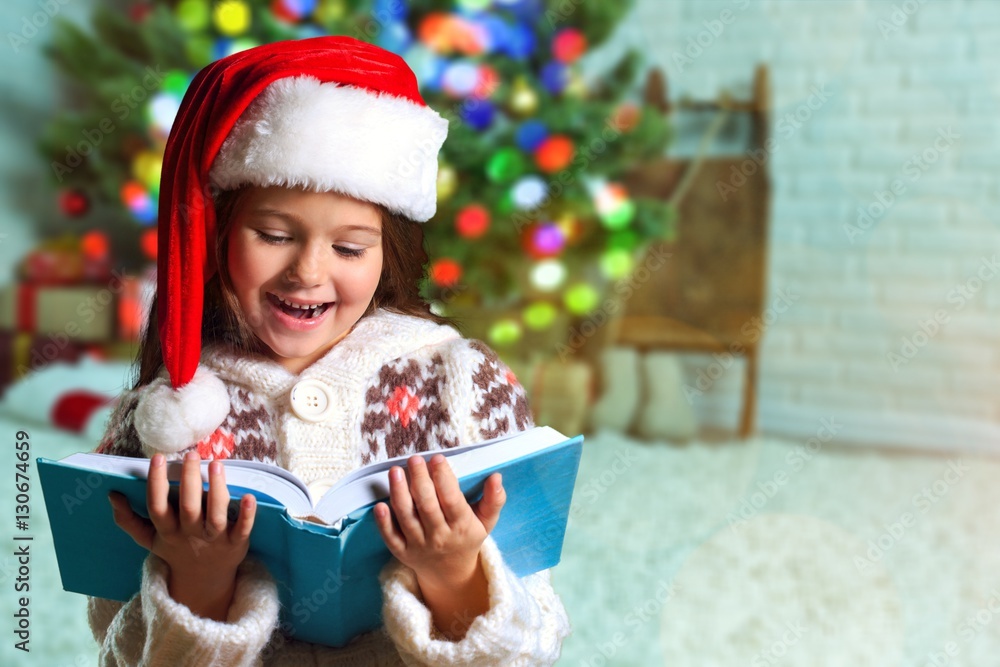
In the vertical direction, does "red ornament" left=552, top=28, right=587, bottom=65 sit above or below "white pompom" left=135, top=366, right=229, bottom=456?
above

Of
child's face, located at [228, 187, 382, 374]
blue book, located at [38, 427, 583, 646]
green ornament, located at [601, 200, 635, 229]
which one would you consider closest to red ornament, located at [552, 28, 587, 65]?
green ornament, located at [601, 200, 635, 229]

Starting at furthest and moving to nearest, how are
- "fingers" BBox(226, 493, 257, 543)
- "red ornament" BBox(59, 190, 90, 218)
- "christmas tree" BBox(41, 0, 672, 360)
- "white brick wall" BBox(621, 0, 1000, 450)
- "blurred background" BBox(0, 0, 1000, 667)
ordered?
"red ornament" BBox(59, 190, 90, 218), "white brick wall" BBox(621, 0, 1000, 450), "christmas tree" BBox(41, 0, 672, 360), "blurred background" BBox(0, 0, 1000, 667), "fingers" BBox(226, 493, 257, 543)

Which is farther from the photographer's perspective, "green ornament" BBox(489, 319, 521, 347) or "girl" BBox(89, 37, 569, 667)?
"green ornament" BBox(489, 319, 521, 347)

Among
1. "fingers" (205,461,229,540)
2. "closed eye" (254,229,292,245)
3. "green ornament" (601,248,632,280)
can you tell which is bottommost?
"green ornament" (601,248,632,280)

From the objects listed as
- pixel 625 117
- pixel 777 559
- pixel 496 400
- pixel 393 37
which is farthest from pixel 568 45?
pixel 496 400

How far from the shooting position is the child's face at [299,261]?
0.68 metres

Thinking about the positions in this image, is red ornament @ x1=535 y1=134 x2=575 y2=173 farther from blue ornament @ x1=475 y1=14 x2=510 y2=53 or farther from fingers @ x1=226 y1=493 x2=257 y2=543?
fingers @ x1=226 y1=493 x2=257 y2=543

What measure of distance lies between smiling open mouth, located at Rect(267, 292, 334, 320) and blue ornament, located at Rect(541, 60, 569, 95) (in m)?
1.64

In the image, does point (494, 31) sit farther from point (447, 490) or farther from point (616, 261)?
point (447, 490)

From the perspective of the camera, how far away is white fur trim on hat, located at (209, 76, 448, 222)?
0.67 metres

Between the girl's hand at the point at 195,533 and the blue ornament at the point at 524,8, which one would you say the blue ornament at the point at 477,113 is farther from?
the girl's hand at the point at 195,533

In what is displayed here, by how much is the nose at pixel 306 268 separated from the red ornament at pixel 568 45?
1.67 meters

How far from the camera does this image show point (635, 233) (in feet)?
8.00

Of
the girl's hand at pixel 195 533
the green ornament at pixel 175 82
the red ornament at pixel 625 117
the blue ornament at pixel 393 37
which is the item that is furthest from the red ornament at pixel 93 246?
the girl's hand at pixel 195 533
